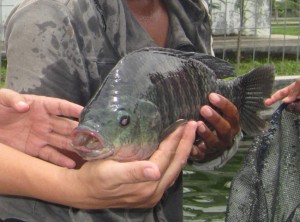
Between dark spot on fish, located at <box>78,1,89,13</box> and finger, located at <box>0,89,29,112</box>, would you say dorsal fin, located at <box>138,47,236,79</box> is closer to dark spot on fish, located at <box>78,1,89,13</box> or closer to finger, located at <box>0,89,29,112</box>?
dark spot on fish, located at <box>78,1,89,13</box>

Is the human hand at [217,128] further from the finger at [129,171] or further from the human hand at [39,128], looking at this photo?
the finger at [129,171]

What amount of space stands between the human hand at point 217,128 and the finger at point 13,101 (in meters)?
0.71

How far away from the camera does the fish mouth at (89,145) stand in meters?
2.05

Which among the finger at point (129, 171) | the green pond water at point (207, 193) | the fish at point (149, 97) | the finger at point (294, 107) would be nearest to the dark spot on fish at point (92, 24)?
the fish at point (149, 97)

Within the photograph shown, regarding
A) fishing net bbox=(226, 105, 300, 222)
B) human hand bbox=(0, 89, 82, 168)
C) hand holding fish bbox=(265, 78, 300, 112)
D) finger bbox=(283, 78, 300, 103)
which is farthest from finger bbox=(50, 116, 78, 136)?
finger bbox=(283, 78, 300, 103)

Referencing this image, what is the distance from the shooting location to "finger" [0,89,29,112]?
2.45 meters

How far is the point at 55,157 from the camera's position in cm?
268

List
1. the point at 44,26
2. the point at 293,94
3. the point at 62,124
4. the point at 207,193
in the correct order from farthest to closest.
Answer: the point at 207,193, the point at 293,94, the point at 44,26, the point at 62,124

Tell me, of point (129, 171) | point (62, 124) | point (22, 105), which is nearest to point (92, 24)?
point (62, 124)

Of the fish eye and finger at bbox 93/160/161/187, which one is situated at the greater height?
the fish eye

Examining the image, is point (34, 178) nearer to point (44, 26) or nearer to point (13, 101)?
point (13, 101)

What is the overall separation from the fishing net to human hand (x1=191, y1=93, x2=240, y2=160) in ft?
0.63

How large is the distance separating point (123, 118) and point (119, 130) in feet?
0.17

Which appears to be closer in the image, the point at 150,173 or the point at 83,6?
the point at 150,173
